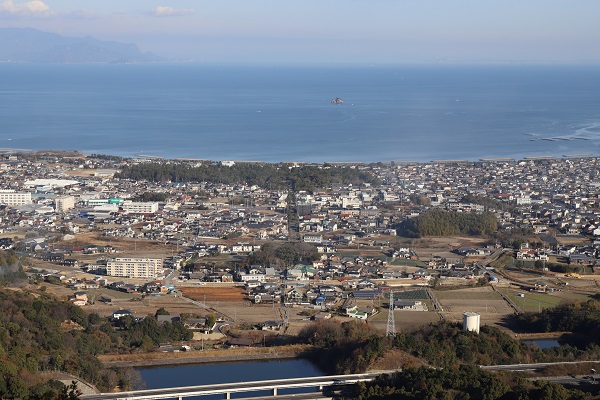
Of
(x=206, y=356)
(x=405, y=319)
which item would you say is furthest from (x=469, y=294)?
(x=206, y=356)

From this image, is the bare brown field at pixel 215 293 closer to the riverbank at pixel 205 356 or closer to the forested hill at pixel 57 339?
the forested hill at pixel 57 339

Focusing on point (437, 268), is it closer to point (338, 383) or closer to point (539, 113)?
point (338, 383)

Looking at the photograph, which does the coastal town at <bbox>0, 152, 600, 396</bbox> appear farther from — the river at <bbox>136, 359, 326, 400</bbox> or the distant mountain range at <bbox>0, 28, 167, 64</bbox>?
the distant mountain range at <bbox>0, 28, 167, 64</bbox>

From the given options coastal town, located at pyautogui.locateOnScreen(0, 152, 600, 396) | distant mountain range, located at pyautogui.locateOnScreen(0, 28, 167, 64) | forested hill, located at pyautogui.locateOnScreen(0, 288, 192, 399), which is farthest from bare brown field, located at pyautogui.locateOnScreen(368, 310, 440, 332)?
distant mountain range, located at pyautogui.locateOnScreen(0, 28, 167, 64)

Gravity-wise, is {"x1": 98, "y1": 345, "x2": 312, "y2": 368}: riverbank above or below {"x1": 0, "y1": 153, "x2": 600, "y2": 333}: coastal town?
below

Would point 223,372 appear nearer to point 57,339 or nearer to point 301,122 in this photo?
point 57,339

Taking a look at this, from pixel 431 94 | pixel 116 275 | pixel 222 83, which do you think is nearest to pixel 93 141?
pixel 116 275

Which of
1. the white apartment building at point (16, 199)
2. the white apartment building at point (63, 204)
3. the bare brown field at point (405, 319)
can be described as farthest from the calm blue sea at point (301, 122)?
the bare brown field at point (405, 319)
